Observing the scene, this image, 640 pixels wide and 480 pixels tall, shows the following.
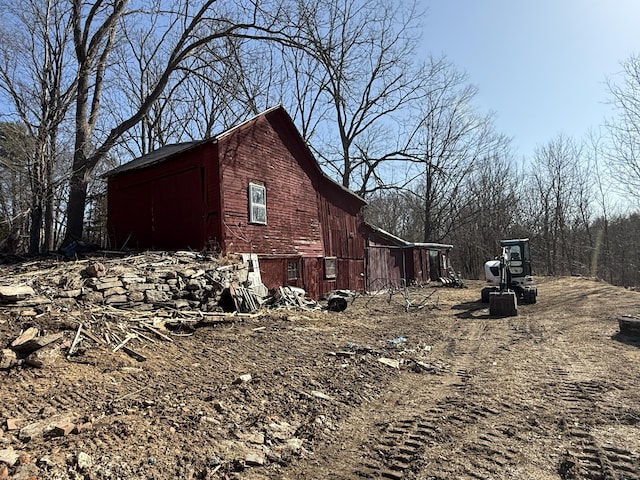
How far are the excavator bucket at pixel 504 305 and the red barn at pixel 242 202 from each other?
7.27 metres

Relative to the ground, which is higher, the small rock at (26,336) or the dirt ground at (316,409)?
the small rock at (26,336)

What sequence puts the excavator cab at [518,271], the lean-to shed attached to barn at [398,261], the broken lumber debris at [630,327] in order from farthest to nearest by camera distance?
the lean-to shed attached to barn at [398,261]
the excavator cab at [518,271]
the broken lumber debris at [630,327]

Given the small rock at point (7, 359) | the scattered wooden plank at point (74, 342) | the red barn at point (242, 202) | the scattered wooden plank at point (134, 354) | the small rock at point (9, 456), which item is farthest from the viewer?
the red barn at point (242, 202)

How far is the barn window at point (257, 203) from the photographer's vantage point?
556 inches

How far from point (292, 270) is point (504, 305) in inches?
312

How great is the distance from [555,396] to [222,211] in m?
10.3

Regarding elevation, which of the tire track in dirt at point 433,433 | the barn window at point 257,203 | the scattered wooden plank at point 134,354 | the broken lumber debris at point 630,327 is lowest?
the tire track in dirt at point 433,433

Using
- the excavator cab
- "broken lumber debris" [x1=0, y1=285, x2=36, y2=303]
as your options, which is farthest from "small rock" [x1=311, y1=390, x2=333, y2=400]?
the excavator cab

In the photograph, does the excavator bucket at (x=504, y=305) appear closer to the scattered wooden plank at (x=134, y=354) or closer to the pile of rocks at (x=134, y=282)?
the pile of rocks at (x=134, y=282)

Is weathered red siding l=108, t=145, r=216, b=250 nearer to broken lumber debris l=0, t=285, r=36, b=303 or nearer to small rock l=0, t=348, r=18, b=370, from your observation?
broken lumber debris l=0, t=285, r=36, b=303

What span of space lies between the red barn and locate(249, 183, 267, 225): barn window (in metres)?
0.04

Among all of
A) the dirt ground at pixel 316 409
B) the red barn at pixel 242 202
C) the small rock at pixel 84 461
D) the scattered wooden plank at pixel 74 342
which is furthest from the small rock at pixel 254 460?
the red barn at pixel 242 202

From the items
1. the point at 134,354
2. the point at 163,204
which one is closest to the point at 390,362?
the point at 134,354

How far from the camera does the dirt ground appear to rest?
3445 millimetres
